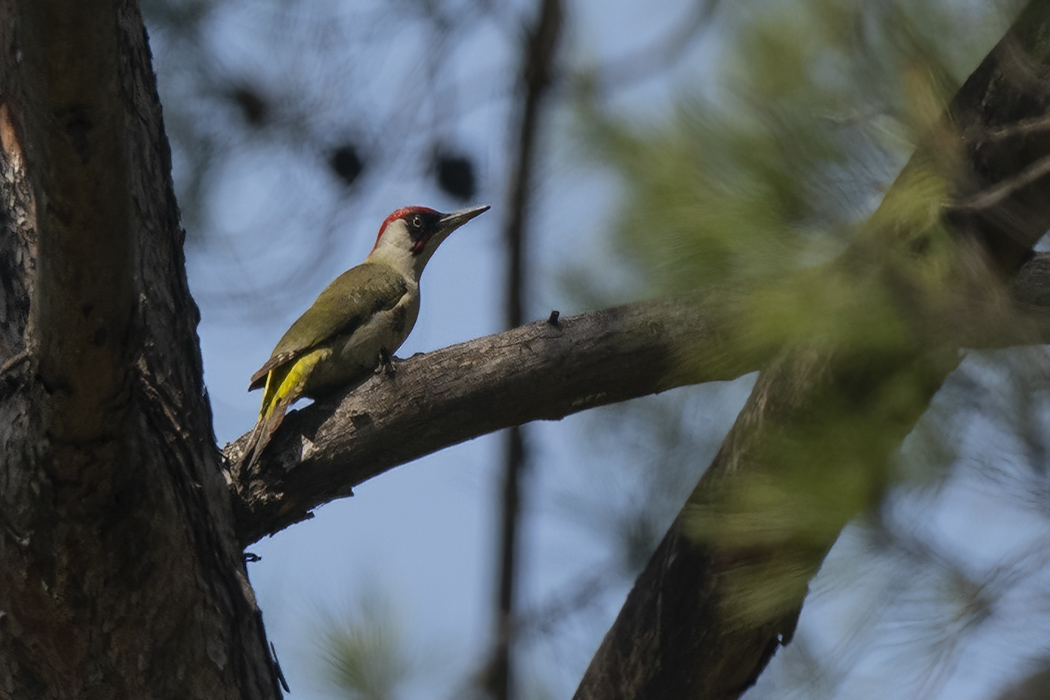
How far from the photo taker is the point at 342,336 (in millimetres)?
4270

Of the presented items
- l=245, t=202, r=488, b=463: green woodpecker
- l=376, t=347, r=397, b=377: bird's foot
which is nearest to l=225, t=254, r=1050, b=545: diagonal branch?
l=376, t=347, r=397, b=377: bird's foot

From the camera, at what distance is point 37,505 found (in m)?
2.45

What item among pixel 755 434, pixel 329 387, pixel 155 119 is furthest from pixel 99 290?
pixel 329 387

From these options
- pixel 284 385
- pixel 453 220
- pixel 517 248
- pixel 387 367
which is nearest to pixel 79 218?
pixel 387 367

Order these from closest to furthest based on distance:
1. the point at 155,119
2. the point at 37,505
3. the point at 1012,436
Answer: the point at 1012,436
the point at 37,505
the point at 155,119

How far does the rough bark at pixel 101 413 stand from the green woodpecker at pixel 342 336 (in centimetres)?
65

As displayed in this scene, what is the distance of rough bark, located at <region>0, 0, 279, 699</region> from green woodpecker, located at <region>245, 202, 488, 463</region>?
0.65 m

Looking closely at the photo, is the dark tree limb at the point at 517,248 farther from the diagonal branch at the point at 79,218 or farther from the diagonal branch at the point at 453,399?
the diagonal branch at the point at 79,218

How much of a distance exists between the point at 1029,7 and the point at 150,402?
205cm

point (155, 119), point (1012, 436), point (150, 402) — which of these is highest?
point (155, 119)

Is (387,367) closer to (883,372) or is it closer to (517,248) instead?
(517,248)

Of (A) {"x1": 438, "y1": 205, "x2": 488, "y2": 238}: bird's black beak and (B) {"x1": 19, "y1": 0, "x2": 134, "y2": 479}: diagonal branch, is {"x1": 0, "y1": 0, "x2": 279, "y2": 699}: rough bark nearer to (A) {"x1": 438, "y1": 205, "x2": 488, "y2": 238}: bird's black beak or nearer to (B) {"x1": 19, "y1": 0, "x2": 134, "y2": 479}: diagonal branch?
(B) {"x1": 19, "y1": 0, "x2": 134, "y2": 479}: diagonal branch

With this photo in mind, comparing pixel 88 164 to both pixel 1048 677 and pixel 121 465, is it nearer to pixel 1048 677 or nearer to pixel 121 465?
pixel 121 465

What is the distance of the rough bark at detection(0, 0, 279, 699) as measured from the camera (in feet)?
6.84
